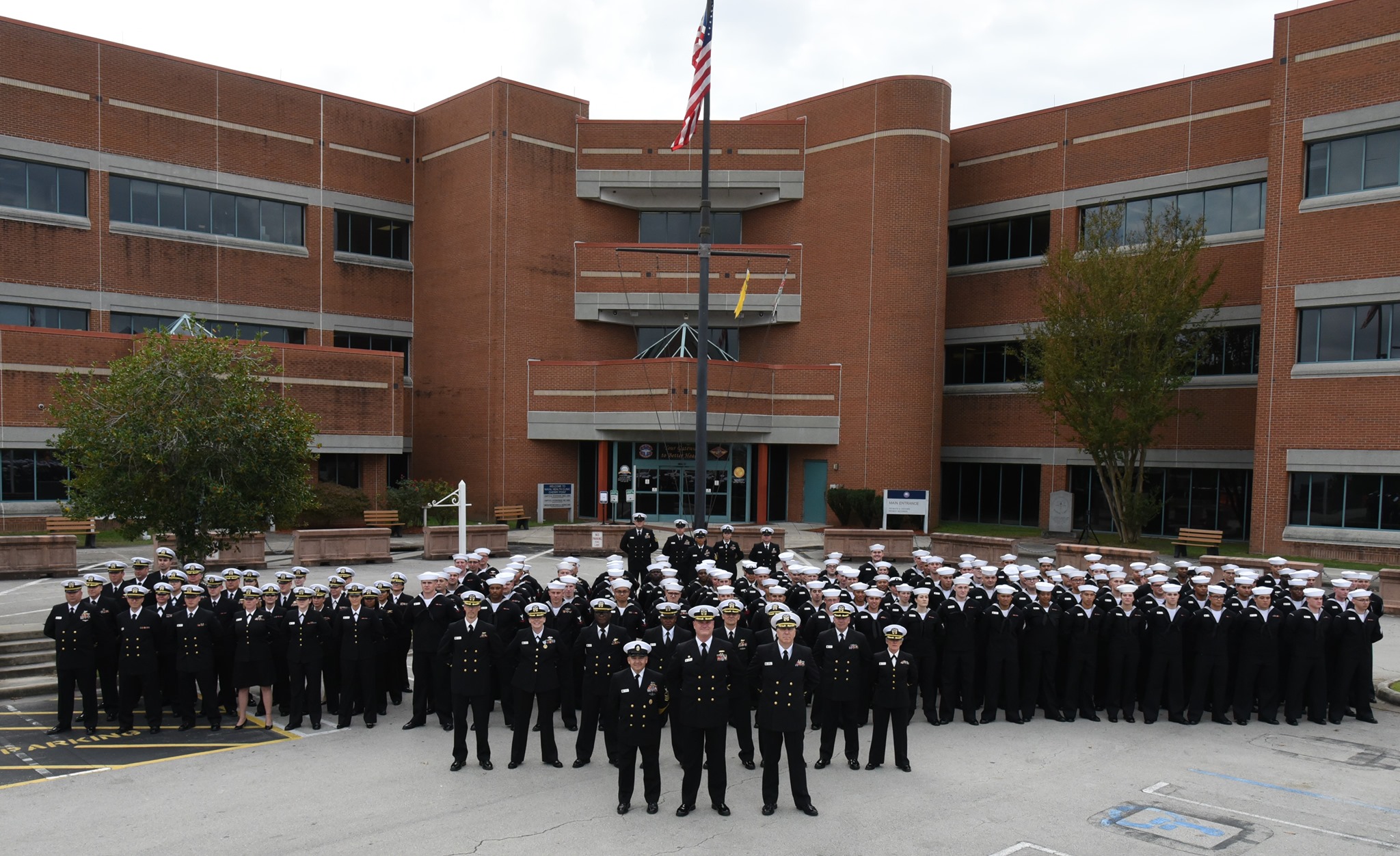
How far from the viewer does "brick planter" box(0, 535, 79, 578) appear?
71.1 ft

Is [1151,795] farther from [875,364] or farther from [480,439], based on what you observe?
[480,439]

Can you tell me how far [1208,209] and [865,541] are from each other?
16.9 meters

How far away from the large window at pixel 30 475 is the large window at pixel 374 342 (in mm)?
11041

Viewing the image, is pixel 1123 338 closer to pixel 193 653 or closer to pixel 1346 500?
pixel 1346 500

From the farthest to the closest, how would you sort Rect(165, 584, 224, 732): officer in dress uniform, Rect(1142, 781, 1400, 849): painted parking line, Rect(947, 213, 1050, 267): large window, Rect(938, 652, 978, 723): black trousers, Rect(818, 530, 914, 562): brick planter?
Rect(947, 213, 1050, 267): large window
Rect(818, 530, 914, 562): brick planter
Rect(938, 652, 978, 723): black trousers
Rect(165, 584, 224, 732): officer in dress uniform
Rect(1142, 781, 1400, 849): painted parking line

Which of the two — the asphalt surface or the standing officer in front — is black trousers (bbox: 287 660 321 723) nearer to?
the asphalt surface

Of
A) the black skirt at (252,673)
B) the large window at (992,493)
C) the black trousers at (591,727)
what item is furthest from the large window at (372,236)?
the black trousers at (591,727)

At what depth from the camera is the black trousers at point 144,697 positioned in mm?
11703

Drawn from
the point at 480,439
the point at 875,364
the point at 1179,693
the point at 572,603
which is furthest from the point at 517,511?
the point at 1179,693

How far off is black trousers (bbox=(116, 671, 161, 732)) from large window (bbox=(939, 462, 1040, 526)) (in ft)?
107

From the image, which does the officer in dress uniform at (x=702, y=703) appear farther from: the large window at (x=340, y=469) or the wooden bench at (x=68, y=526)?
the large window at (x=340, y=469)

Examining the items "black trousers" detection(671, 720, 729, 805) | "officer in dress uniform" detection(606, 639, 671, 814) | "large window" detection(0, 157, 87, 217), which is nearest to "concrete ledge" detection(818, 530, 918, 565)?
"black trousers" detection(671, 720, 729, 805)

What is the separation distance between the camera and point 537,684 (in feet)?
35.1

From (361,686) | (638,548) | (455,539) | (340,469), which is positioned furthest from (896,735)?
(340,469)
